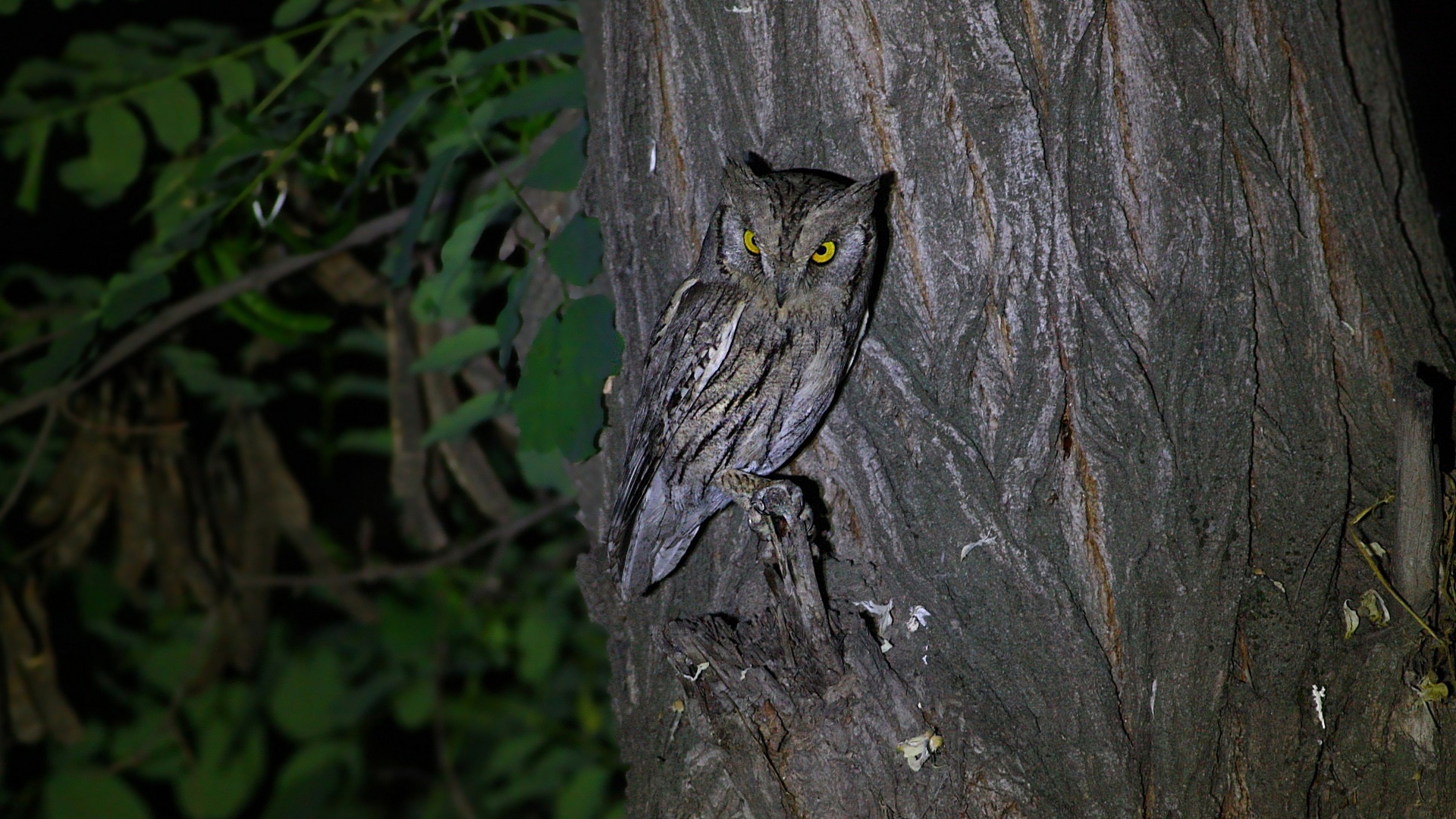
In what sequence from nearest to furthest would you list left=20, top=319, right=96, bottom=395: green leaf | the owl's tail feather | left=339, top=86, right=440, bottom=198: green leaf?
the owl's tail feather
left=339, top=86, right=440, bottom=198: green leaf
left=20, top=319, right=96, bottom=395: green leaf

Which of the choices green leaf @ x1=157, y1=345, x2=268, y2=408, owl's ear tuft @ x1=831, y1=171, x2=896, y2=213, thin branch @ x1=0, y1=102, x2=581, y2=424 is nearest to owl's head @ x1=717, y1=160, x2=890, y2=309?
owl's ear tuft @ x1=831, y1=171, x2=896, y2=213

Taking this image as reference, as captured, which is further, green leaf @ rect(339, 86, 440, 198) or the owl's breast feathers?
green leaf @ rect(339, 86, 440, 198)

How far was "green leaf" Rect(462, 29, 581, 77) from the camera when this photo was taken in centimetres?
167

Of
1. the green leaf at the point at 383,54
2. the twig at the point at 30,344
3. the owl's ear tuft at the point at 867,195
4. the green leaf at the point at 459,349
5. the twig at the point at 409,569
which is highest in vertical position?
the green leaf at the point at 383,54

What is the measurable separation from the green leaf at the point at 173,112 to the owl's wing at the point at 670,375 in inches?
57.2

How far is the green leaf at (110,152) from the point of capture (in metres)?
2.09

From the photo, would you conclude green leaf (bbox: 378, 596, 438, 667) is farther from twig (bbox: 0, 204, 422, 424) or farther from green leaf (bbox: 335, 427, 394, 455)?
twig (bbox: 0, 204, 422, 424)

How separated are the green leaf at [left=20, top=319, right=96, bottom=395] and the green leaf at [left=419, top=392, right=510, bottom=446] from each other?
2.66 feet

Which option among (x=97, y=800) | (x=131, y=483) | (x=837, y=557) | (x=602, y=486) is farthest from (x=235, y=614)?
(x=837, y=557)

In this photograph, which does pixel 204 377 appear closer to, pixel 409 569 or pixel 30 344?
pixel 30 344

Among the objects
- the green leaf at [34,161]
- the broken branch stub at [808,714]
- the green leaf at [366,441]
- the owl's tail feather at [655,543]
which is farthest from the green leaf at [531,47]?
the green leaf at [366,441]

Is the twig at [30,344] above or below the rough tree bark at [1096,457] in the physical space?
above

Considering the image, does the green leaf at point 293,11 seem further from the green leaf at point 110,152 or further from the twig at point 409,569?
the twig at point 409,569

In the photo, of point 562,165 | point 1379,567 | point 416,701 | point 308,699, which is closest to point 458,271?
point 562,165
